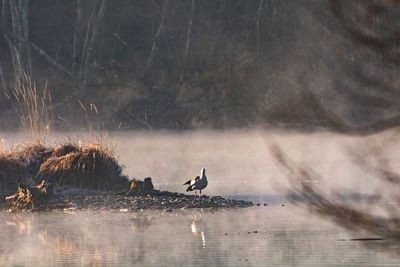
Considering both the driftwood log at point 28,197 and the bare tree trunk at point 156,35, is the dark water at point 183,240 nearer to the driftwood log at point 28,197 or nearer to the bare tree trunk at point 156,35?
the driftwood log at point 28,197

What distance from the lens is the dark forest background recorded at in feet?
95.7

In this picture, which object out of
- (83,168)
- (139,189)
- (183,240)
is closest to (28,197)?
(83,168)

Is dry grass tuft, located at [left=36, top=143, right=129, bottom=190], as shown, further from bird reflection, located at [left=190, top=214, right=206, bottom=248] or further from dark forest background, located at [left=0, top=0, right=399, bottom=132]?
dark forest background, located at [left=0, top=0, right=399, bottom=132]

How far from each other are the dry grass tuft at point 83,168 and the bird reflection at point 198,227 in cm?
261

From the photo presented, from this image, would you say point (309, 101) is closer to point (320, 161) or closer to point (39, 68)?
point (320, 161)

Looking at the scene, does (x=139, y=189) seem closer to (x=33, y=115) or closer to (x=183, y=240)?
(x=33, y=115)

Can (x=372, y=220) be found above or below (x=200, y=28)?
below

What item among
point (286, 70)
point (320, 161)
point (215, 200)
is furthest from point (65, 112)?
point (215, 200)

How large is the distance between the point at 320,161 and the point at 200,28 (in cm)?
1676

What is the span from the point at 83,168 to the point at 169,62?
2023 centimetres

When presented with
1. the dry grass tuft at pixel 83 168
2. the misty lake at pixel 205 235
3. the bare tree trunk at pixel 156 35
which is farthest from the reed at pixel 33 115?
the bare tree trunk at pixel 156 35

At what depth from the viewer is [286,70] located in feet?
101

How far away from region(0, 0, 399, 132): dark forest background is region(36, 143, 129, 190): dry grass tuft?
15.5 meters

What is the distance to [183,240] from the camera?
7629 mm
